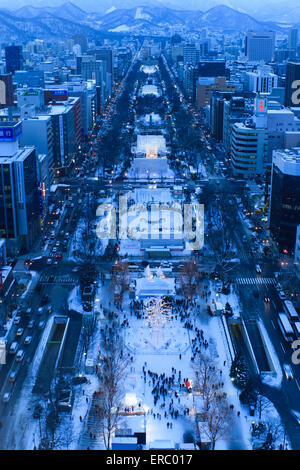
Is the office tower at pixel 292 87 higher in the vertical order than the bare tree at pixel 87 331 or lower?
higher

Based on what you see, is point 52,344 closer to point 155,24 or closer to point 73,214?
point 73,214

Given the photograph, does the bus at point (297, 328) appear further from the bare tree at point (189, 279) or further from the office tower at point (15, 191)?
the office tower at point (15, 191)

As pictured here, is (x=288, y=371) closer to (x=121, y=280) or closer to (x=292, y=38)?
(x=121, y=280)

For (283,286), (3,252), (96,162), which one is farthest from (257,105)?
(3,252)

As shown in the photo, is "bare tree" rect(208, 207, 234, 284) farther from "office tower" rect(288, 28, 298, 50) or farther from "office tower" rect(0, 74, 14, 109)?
"office tower" rect(288, 28, 298, 50)

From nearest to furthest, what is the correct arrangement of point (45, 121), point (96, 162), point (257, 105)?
point (45, 121) < point (257, 105) < point (96, 162)

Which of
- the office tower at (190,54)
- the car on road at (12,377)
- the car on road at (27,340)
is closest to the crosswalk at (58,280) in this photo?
the car on road at (27,340)
